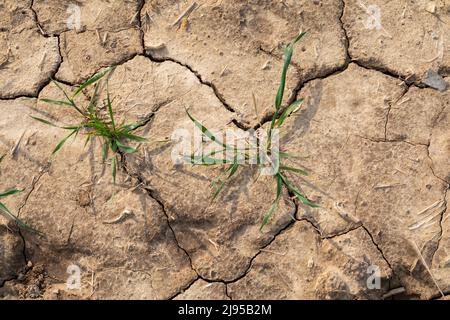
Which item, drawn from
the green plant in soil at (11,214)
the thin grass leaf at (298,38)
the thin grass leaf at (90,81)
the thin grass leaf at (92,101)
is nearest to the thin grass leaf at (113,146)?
the thin grass leaf at (92,101)

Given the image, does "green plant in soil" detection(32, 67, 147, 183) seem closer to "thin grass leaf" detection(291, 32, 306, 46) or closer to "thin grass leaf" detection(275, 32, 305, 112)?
"thin grass leaf" detection(275, 32, 305, 112)

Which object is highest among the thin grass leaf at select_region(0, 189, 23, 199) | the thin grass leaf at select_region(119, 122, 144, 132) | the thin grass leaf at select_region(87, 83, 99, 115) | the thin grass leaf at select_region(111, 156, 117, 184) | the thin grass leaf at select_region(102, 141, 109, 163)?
the thin grass leaf at select_region(87, 83, 99, 115)

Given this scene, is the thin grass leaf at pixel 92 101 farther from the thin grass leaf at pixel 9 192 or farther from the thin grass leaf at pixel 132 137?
the thin grass leaf at pixel 9 192

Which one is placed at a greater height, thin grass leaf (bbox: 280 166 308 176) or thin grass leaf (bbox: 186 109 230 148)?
thin grass leaf (bbox: 186 109 230 148)

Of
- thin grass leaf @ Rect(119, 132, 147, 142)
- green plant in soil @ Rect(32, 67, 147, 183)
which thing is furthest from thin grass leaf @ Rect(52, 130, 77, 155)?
thin grass leaf @ Rect(119, 132, 147, 142)

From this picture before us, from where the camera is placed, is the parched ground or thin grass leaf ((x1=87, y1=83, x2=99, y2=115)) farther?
thin grass leaf ((x1=87, y1=83, x2=99, y2=115))

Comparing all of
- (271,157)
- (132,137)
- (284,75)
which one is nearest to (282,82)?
(284,75)
